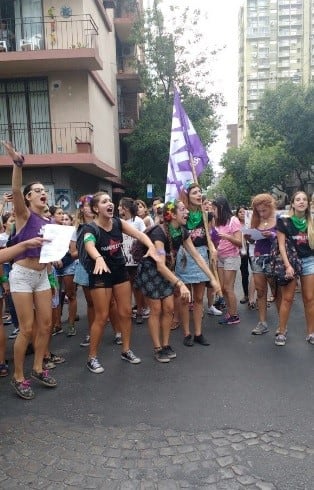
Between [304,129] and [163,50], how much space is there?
9986 millimetres

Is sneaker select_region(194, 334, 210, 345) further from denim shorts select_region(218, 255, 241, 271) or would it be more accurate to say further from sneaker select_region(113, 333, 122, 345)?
denim shorts select_region(218, 255, 241, 271)

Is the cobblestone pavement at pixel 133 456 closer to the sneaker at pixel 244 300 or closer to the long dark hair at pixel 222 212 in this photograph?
the long dark hair at pixel 222 212

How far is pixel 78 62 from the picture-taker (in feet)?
50.2

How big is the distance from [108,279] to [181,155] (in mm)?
2737

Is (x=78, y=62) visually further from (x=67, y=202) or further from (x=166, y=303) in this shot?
(x=166, y=303)

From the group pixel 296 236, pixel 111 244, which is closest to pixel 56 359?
pixel 111 244

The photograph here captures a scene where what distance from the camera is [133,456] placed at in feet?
10.3

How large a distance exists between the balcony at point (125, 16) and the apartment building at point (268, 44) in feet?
235

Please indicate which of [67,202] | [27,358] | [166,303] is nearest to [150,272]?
[166,303]

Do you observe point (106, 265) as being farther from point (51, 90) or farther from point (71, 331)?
point (51, 90)

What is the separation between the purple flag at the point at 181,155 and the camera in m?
6.53

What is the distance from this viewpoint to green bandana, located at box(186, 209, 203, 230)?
19.0 feet

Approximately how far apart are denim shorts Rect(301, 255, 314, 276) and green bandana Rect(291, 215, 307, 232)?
0.35 metres

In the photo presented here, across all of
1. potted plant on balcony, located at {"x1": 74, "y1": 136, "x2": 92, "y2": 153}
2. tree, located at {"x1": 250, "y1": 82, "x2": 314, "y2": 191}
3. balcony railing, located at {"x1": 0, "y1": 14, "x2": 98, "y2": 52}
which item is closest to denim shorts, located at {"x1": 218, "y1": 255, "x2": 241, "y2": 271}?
potted plant on balcony, located at {"x1": 74, "y1": 136, "x2": 92, "y2": 153}
